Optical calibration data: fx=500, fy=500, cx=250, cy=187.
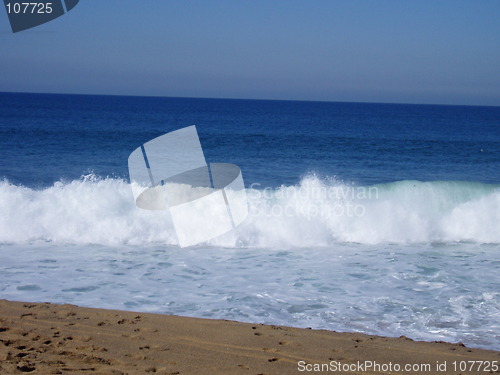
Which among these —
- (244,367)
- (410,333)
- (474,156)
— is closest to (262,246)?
(410,333)

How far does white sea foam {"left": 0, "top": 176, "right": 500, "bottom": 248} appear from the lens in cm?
956

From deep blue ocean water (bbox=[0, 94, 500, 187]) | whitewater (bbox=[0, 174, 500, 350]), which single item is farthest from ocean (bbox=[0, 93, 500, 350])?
deep blue ocean water (bbox=[0, 94, 500, 187])

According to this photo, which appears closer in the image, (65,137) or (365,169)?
(365,169)

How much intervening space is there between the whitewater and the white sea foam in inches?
1.4

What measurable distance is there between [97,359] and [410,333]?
310 centimetres

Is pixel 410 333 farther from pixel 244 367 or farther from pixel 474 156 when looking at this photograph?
pixel 474 156

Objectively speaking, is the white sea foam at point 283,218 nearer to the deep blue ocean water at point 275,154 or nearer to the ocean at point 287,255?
the ocean at point 287,255

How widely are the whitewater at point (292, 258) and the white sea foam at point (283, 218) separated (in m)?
0.04

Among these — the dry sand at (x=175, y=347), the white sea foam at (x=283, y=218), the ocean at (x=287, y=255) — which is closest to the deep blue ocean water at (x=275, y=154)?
the ocean at (x=287, y=255)

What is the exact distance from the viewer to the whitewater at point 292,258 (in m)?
5.78

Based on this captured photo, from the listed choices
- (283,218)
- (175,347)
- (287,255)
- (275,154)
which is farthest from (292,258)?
(275,154)

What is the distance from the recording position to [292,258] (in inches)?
332

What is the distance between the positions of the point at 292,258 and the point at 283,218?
2.20m

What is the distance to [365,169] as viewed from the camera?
1908 centimetres
